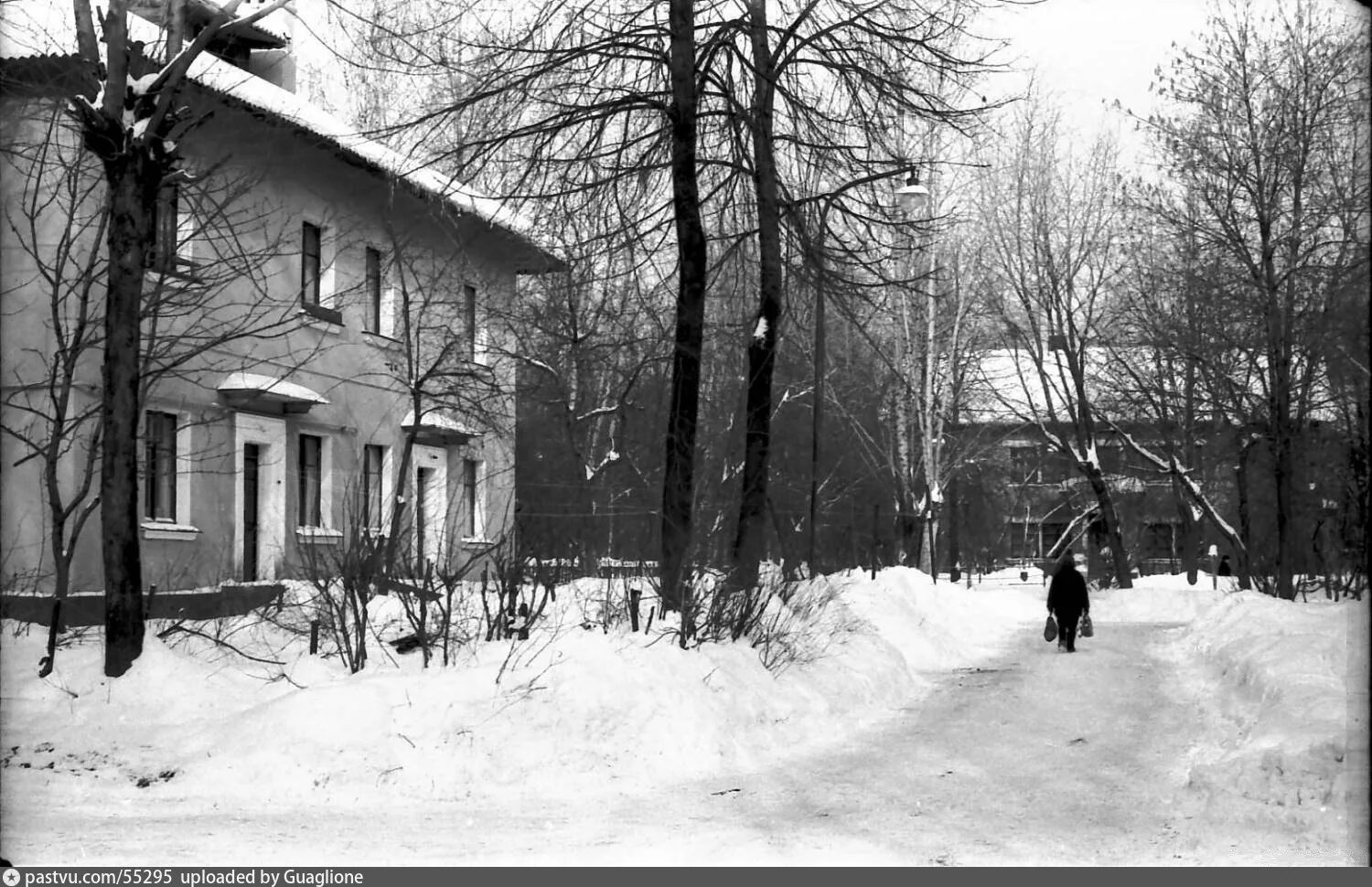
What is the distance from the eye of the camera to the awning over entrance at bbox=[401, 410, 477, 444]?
27.8 m

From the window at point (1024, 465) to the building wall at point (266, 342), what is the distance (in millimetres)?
39180

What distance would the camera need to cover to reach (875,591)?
24.5 m

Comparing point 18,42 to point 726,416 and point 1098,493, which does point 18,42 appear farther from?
point 1098,493

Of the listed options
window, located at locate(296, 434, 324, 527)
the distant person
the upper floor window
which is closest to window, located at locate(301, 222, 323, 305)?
the upper floor window

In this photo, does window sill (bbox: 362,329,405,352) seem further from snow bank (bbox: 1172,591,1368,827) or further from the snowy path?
the snowy path

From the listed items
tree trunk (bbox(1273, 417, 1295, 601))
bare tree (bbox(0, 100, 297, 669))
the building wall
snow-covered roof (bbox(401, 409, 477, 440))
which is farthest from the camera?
snow-covered roof (bbox(401, 409, 477, 440))

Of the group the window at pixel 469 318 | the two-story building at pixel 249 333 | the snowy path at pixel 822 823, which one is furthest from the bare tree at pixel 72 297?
the snowy path at pixel 822 823

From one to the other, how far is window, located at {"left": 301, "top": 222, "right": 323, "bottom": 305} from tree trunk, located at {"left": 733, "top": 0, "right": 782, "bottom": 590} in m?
9.05

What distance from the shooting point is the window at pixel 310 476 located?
24.7 m

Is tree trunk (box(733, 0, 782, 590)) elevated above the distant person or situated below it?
above

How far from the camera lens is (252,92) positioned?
843 inches

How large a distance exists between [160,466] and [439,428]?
7.86 m

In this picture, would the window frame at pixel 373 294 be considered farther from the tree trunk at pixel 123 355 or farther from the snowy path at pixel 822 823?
the snowy path at pixel 822 823

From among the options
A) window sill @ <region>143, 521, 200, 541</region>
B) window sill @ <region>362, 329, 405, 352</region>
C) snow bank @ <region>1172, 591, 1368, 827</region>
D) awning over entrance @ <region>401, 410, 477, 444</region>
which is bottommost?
snow bank @ <region>1172, 591, 1368, 827</region>
